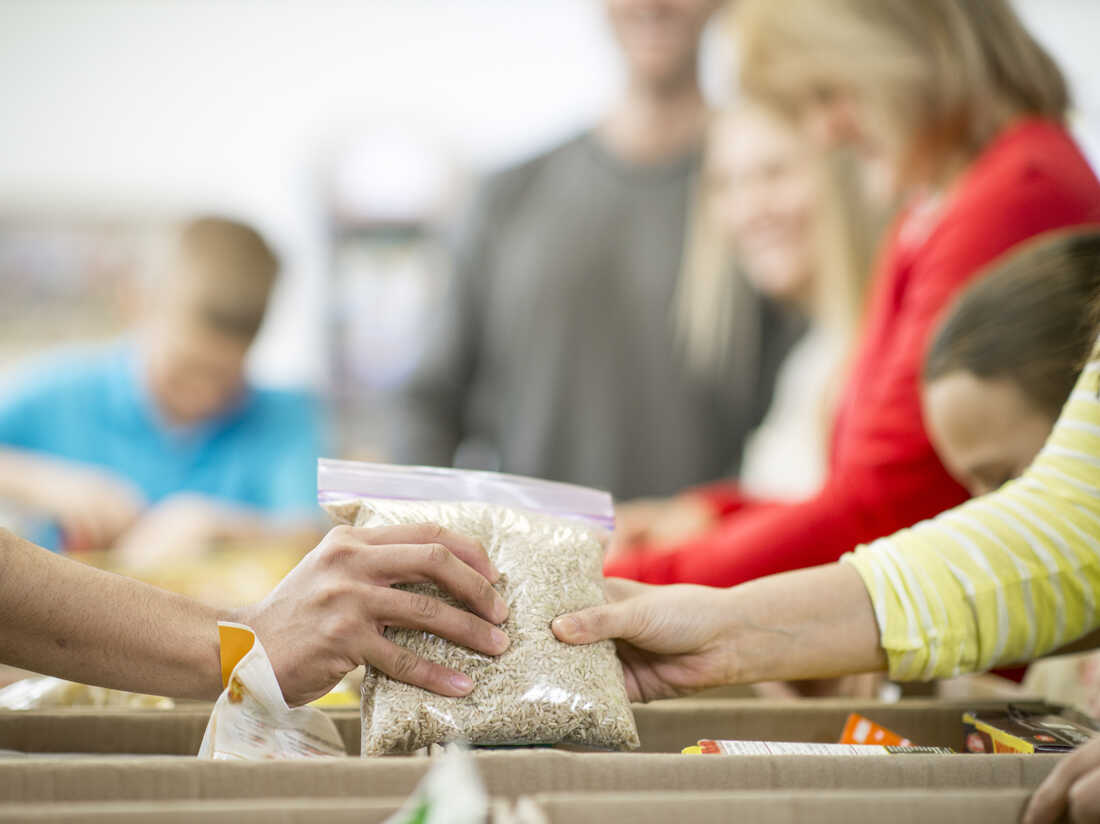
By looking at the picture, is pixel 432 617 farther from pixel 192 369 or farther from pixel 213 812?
pixel 192 369

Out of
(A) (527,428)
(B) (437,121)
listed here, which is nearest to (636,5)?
(B) (437,121)

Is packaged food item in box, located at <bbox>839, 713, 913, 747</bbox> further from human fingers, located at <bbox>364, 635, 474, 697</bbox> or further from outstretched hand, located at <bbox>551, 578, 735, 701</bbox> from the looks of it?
human fingers, located at <bbox>364, 635, 474, 697</bbox>

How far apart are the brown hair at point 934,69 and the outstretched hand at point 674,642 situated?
2.60 ft

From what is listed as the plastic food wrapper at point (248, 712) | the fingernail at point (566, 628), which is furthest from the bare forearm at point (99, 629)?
the fingernail at point (566, 628)

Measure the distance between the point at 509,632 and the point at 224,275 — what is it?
1786mm

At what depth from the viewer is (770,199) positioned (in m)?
2.35

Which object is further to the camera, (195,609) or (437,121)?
(437,121)

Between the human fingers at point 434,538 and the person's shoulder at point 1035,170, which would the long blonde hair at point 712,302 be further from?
the human fingers at point 434,538

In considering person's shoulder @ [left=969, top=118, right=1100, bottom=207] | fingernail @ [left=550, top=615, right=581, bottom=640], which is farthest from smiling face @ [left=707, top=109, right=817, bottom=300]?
fingernail @ [left=550, top=615, right=581, bottom=640]

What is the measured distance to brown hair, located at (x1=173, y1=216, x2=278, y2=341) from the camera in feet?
7.12

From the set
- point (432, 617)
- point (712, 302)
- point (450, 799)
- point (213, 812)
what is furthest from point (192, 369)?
point (450, 799)

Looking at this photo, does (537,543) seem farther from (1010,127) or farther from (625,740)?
(1010,127)

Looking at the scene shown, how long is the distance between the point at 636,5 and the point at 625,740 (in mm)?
2403

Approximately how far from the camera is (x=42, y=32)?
120 inches
